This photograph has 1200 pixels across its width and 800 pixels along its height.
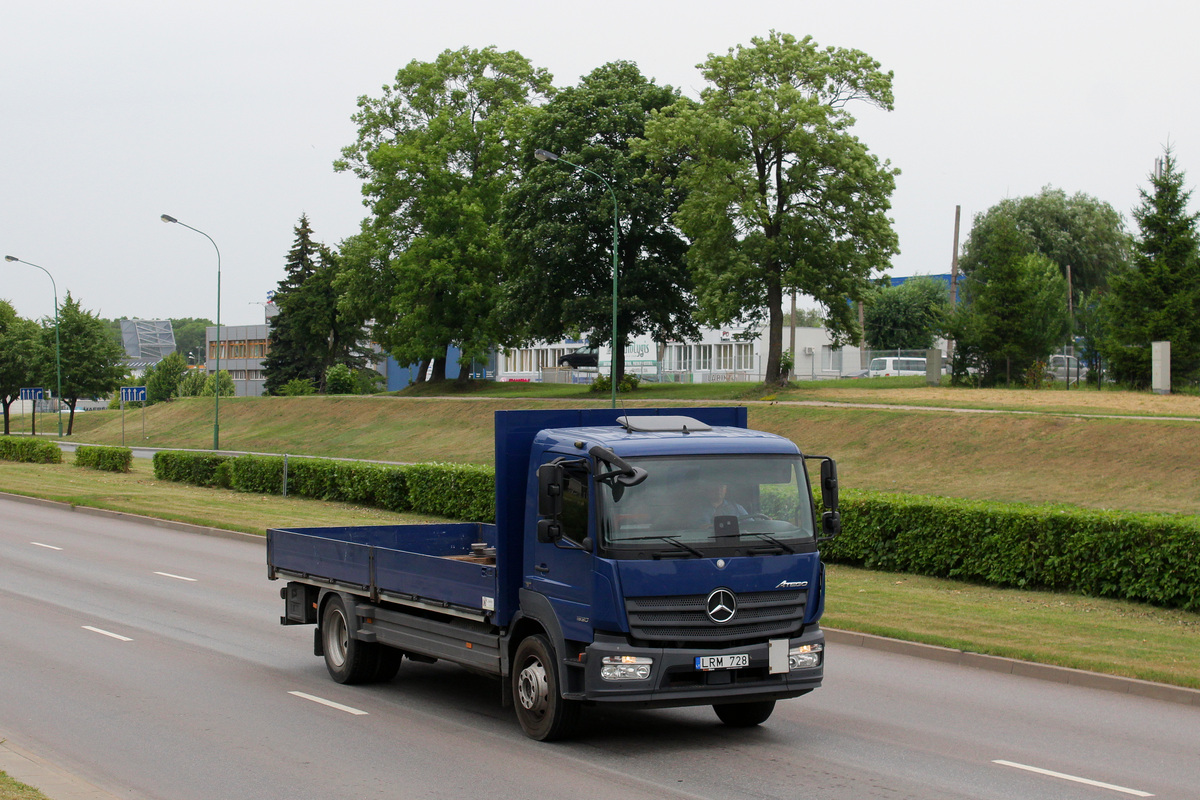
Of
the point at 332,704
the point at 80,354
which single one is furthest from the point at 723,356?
the point at 332,704

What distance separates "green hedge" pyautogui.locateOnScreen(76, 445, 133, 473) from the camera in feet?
137

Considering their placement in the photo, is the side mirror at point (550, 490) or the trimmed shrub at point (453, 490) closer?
the side mirror at point (550, 490)

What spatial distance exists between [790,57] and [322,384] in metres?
49.4

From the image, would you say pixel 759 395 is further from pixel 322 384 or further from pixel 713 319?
pixel 322 384

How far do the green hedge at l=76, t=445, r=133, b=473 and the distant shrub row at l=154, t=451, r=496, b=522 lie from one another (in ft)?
12.3

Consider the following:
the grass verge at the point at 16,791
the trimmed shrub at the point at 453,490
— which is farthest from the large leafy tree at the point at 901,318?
the grass verge at the point at 16,791

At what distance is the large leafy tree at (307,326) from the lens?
83562 millimetres

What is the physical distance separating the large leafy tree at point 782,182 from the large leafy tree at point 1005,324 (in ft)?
15.3

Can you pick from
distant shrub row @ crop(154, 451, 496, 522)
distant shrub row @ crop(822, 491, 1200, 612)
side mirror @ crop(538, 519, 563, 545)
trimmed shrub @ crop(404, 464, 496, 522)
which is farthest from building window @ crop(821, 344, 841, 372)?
side mirror @ crop(538, 519, 563, 545)

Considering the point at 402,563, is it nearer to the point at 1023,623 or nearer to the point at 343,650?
the point at 343,650

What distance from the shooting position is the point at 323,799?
288 inches

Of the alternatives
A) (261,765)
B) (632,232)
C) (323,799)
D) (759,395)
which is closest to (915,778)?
(323,799)

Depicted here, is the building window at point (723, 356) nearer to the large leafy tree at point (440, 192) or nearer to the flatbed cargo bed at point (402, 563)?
the large leafy tree at point (440, 192)

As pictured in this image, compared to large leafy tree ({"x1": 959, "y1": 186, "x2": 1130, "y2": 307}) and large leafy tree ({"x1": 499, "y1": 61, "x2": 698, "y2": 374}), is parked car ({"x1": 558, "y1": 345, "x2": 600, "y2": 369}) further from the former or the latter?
large leafy tree ({"x1": 499, "y1": 61, "x2": 698, "y2": 374})
